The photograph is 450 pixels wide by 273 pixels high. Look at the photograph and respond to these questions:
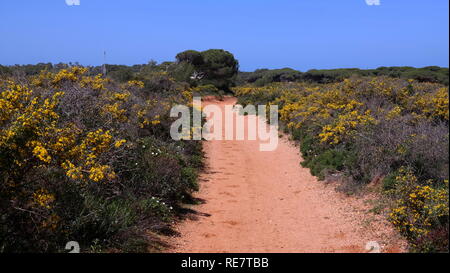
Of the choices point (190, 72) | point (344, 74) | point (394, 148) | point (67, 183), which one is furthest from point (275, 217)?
point (344, 74)

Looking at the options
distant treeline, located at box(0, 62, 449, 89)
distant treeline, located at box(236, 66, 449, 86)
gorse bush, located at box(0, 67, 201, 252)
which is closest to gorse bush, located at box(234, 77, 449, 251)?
gorse bush, located at box(0, 67, 201, 252)

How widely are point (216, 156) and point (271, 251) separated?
775 cm

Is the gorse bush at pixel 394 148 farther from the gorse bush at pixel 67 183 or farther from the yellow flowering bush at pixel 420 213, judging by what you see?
the gorse bush at pixel 67 183

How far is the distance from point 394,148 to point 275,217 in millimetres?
2965

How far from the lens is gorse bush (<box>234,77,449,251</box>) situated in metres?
5.83

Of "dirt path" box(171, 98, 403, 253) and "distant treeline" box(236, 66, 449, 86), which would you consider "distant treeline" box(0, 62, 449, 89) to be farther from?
"dirt path" box(171, 98, 403, 253)

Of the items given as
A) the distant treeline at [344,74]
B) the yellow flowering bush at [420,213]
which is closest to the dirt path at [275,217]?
the yellow flowering bush at [420,213]

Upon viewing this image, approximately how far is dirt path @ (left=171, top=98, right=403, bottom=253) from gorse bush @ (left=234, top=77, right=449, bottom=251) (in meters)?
0.54

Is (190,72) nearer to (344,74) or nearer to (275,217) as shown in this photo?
(344,74)

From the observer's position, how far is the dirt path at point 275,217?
6434 mm

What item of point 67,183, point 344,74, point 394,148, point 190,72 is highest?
point 344,74

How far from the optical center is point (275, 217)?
790 centimetres

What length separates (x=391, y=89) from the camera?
13.9 m
